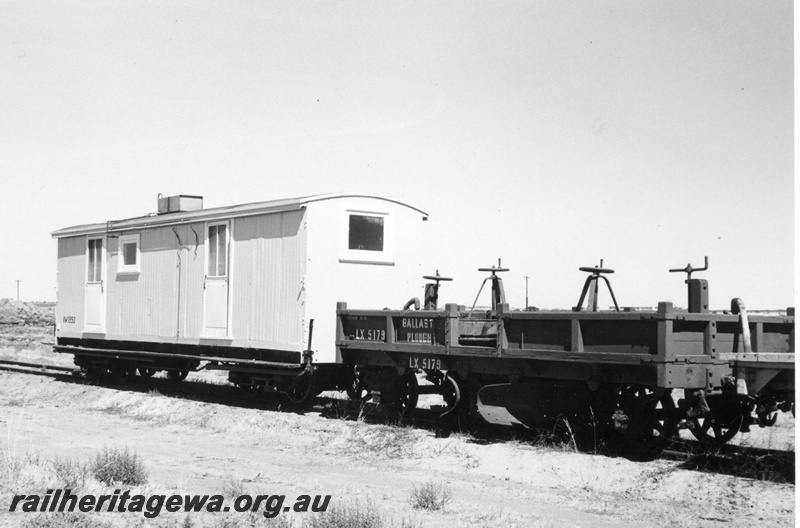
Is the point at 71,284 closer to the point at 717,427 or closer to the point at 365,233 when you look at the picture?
the point at 365,233

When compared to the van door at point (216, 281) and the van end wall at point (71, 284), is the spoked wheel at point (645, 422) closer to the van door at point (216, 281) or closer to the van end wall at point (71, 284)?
the van door at point (216, 281)

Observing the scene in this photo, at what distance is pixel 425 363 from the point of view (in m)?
11.6

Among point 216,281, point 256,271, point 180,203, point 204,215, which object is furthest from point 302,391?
point 180,203

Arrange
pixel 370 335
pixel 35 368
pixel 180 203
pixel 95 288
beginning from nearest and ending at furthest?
1. pixel 370 335
2. pixel 180 203
3. pixel 95 288
4. pixel 35 368

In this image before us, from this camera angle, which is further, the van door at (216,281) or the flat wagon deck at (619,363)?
the van door at (216,281)

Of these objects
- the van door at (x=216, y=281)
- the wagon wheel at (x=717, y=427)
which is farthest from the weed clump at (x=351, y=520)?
the van door at (x=216, y=281)

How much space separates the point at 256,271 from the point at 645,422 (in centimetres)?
701

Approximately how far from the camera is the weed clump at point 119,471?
8.02 meters

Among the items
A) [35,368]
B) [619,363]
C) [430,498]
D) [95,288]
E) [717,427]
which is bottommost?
[35,368]

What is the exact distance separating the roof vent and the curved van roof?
1.24 feet

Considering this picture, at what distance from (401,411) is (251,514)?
5.95 m

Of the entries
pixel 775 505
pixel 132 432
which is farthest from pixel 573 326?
pixel 132 432

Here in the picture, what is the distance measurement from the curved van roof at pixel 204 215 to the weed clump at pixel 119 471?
5739 millimetres

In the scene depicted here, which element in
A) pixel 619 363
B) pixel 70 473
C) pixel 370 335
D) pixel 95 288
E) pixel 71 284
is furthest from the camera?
pixel 71 284
